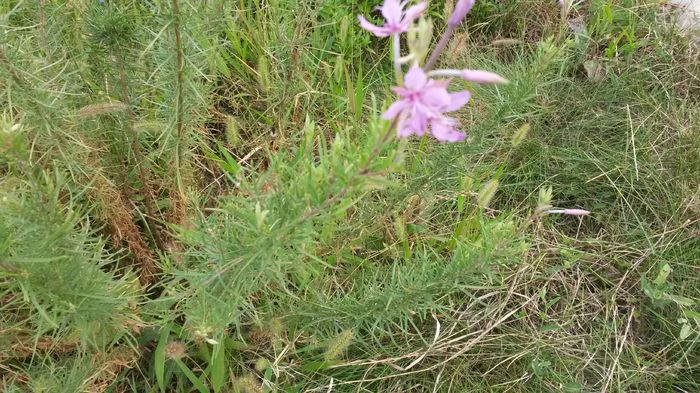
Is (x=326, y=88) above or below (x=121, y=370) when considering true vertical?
above

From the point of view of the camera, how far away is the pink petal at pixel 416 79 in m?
1.05

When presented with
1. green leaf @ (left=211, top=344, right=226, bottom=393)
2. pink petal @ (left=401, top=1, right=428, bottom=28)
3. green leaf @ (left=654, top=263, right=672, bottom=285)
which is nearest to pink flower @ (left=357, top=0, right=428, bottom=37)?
pink petal @ (left=401, top=1, right=428, bottom=28)

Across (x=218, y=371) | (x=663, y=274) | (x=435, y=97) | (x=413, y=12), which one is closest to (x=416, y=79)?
(x=435, y=97)

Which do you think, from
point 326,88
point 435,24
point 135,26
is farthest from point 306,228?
point 435,24

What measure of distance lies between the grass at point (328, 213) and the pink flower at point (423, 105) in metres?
0.15

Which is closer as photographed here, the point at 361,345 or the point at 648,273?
the point at 361,345

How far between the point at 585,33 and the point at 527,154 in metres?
0.85

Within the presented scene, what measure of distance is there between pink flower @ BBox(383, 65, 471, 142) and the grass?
0.49 ft

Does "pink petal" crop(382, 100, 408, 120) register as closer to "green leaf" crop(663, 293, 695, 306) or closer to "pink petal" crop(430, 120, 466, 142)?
"pink petal" crop(430, 120, 466, 142)

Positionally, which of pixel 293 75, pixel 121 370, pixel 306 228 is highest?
pixel 306 228

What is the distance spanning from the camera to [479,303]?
8.51 feet

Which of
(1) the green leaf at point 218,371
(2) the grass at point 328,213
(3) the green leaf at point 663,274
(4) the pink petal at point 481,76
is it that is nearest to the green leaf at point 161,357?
(2) the grass at point 328,213

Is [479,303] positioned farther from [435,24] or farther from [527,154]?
[435,24]

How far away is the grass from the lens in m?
1.69
